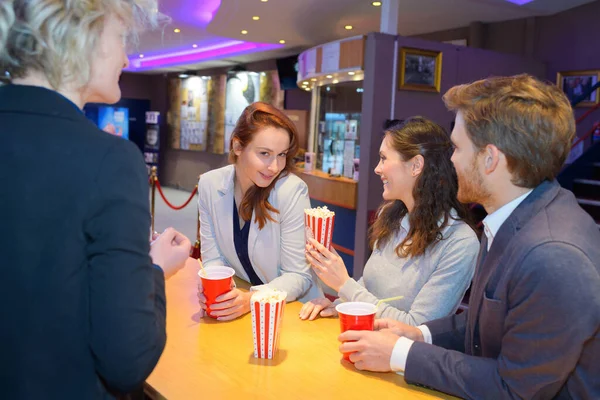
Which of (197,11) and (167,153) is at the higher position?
(197,11)

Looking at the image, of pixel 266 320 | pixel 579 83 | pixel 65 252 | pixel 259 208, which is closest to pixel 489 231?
pixel 266 320

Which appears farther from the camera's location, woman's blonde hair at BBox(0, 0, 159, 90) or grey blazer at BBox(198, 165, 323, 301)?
grey blazer at BBox(198, 165, 323, 301)

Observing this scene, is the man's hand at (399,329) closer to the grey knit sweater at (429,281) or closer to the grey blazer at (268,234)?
the grey knit sweater at (429,281)

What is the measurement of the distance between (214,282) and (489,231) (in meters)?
0.92

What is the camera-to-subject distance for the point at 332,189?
6688 millimetres

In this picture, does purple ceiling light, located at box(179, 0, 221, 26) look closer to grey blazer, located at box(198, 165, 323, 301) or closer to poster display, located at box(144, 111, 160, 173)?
grey blazer, located at box(198, 165, 323, 301)

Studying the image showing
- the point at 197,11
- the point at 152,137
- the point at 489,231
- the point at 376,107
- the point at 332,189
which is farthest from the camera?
the point at 152,137

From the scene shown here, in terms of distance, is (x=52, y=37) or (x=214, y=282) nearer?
(x=52, y=37)

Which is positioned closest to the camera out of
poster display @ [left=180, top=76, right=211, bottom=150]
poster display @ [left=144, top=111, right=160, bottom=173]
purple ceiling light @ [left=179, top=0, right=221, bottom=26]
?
purple ceiling light @ [left=179, top=0, right=221, bottom=26]

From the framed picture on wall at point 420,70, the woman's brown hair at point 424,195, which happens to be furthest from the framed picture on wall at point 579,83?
the woman's brown hair at point 424,195

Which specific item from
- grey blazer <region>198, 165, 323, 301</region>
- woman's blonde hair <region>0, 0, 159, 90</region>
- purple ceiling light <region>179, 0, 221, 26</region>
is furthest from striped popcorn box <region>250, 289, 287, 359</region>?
purple ceiling light <region>179, 0, 221, 26</region>

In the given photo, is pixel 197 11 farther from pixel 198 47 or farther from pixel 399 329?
pixel 399 329

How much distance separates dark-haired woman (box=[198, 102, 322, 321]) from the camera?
2447 mm

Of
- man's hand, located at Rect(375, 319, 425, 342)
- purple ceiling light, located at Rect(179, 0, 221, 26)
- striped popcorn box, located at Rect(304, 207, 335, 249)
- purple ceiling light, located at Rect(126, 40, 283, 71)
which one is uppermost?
purple ceiling light, located at Rect(126, 40, 283, 71)
